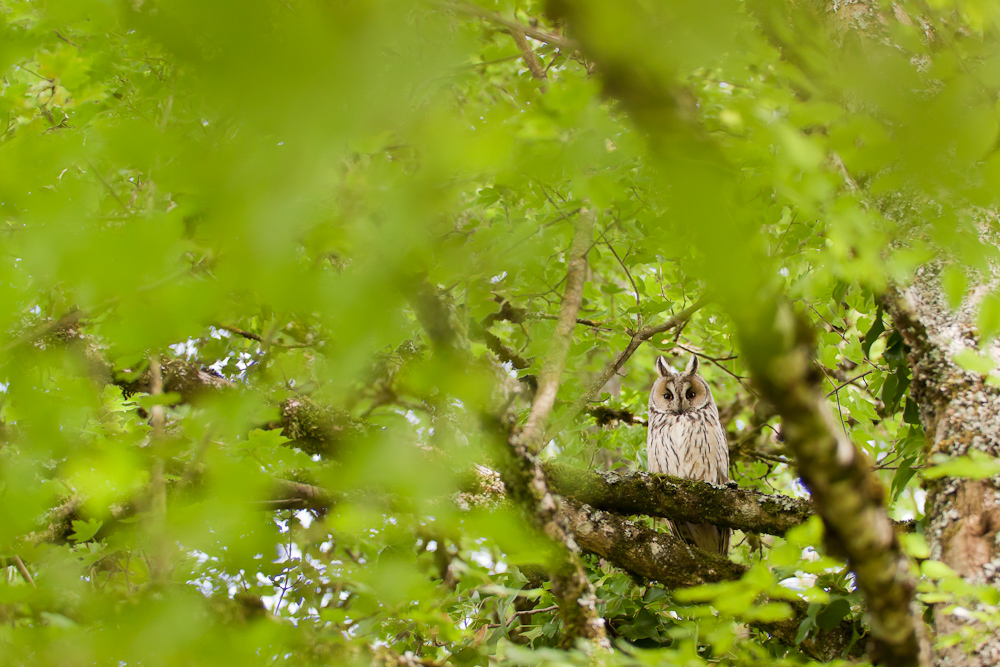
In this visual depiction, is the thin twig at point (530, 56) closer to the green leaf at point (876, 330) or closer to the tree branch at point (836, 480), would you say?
the green leaf at point (876, 330)

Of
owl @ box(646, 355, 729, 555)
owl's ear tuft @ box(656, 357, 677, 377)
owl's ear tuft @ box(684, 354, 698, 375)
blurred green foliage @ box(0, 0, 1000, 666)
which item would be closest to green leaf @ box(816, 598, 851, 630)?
blurred green foliage @ box(0, 0, 1000, 666)

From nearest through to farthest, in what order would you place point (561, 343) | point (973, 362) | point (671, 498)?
point (973, 362) < point (561, 343) < point (671, 498)

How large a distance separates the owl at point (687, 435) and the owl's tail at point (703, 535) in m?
0.02

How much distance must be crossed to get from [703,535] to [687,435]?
68 centimetres

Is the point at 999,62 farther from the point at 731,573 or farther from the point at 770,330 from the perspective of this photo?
the point at 731,573

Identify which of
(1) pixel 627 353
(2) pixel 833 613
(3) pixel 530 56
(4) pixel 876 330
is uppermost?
(3) pixel 530 56

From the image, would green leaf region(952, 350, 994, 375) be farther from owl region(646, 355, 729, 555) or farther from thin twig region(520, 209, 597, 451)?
owl region(646, 355, 729, 555)

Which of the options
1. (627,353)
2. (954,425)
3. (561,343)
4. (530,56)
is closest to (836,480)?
(561,343)

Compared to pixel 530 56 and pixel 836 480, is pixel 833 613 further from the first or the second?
pixel 530 56

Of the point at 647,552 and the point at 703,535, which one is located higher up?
the point at 703,535

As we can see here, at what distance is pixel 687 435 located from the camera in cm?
402

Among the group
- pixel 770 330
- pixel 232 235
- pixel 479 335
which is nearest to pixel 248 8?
pixel 232 235

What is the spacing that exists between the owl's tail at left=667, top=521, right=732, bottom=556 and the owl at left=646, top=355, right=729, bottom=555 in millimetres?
15

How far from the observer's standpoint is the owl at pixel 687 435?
3.93 meters
